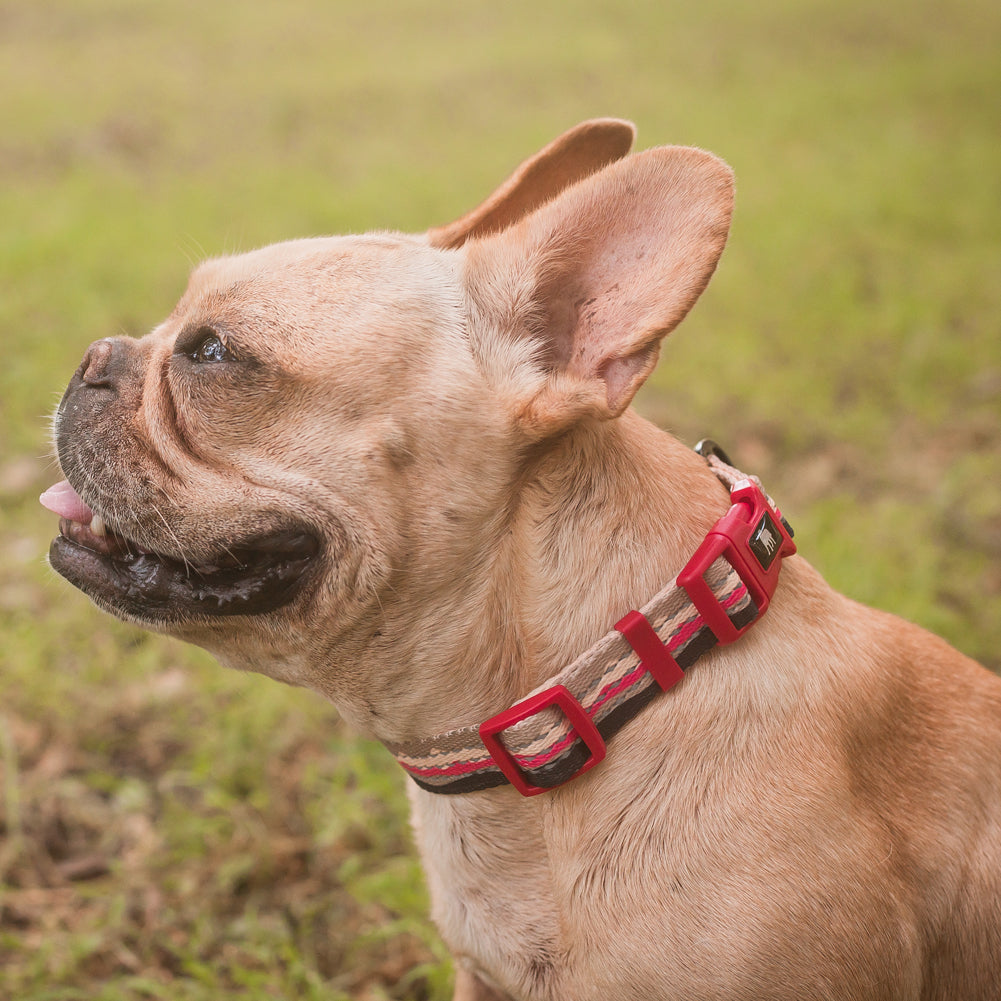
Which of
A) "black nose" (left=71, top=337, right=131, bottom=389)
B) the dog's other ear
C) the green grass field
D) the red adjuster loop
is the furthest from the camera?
the green grass field

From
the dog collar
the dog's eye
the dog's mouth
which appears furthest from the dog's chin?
the dog collar

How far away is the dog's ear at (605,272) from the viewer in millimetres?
1665

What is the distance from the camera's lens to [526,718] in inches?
66.5

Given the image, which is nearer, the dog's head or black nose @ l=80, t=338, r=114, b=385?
the dog's head

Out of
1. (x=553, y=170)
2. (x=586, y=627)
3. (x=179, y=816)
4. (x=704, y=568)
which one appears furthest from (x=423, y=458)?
(x=179, y=816)

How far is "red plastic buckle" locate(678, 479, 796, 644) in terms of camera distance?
168 cm

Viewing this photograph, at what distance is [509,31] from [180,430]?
10.3 meters

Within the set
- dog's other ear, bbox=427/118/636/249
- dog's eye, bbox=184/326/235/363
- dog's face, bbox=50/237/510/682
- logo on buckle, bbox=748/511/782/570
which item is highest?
dog's other ear, bbox=427/118/636/249

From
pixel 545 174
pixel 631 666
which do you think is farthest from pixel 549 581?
pixel 545 174

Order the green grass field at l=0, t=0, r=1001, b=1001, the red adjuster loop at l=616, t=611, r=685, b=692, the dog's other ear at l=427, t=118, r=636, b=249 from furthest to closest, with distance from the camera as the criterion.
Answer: the green grass field at l=0, t=0, r=1001, b=1001, the dog's other ear at l=427, t=118, r=636, b=249, the red adjuster loop at l=616, t=611, r=685, b=692

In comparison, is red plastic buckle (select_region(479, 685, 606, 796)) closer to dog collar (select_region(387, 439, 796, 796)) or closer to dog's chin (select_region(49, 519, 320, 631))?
dog collar (select_region(387, 439, 796, 796))

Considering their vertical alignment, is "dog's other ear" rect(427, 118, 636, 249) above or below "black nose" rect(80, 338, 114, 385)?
above

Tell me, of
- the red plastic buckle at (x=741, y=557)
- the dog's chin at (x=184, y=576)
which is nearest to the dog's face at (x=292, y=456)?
the dog's chin at (x=184, y=576)

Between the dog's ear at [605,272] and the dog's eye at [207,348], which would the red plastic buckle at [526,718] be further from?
the dog's eye at [207,348]
